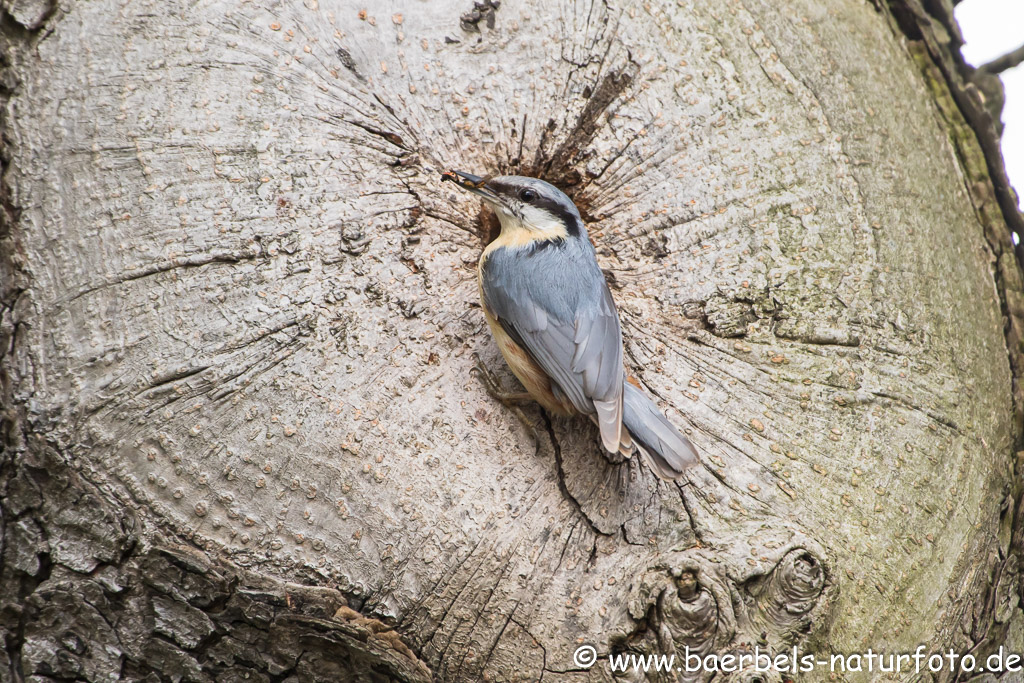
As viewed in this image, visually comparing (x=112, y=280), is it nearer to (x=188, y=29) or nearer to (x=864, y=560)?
(x=188, y=29)

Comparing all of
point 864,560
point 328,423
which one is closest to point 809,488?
point 864,560

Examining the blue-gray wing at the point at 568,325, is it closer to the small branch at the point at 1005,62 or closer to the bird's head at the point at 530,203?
the bird's head at the point at 530,203

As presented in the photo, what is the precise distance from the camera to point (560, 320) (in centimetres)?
212

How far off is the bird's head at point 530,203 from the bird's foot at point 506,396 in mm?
535

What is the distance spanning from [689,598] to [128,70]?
6.42 ft

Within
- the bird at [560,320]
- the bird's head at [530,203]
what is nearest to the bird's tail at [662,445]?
the bird at [560,320]

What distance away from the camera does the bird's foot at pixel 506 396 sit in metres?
1.88

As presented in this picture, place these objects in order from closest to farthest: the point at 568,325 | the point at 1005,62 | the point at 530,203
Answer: the point at 568,325 < the point at 530,203 < the point at 1005,62

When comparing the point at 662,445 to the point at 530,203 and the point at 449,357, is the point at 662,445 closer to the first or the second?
the point at 449,357

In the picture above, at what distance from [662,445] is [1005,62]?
8.75 ft

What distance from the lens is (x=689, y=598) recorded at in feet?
5.30

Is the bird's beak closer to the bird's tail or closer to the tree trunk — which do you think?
the tree trunk

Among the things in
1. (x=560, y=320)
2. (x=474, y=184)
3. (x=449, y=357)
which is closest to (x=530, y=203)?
(x=474, y=184)

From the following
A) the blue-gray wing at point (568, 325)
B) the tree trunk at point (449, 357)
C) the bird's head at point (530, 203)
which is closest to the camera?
the tree trunk at point (449, 357)
